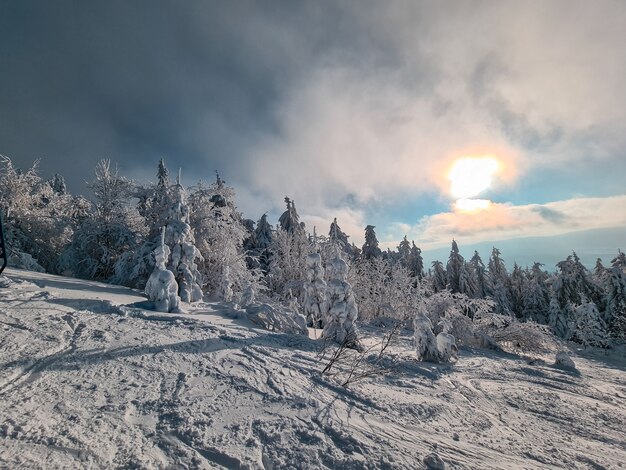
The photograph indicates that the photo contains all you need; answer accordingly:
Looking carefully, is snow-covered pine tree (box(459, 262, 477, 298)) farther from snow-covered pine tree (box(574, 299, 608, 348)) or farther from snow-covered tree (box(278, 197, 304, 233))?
snow-covered tree (box(278, 197, 304, 233))

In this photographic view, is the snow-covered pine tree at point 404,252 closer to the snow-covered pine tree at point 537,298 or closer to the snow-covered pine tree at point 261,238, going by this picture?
the snow-covered pine tree at point 537,298

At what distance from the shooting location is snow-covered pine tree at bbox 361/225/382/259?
4125 centimetres

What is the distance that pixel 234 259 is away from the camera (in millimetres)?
18297

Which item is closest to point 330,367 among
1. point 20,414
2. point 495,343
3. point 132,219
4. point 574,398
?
point 20,414

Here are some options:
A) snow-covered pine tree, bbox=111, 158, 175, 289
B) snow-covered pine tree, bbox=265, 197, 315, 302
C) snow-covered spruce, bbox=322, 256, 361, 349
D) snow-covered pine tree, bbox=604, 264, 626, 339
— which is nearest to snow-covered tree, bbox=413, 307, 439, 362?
snow-covered spruce, bbox=322, 256, 361, 349

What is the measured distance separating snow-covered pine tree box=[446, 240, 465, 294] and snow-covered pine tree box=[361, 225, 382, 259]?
9837mm

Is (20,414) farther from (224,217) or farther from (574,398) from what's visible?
(224,217)

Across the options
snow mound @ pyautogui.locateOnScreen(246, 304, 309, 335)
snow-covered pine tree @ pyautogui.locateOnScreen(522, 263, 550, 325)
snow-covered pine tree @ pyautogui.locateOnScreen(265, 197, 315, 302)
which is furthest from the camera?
snow-covered pine tree @ pyautogui.locateOnScreen(522, 263, 550, 325)

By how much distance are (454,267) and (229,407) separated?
41.5m

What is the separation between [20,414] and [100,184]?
17.1 meters

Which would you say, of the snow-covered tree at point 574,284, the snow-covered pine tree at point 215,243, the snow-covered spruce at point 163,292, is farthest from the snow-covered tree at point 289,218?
the snow-covered tree at point 574,284

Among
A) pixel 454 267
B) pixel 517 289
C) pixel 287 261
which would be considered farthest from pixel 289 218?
pixel 517 289

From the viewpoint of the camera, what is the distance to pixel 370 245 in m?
41.7

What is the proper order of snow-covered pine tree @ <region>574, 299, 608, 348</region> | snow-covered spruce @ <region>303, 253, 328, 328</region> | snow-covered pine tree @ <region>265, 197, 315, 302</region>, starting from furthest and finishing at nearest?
snow-covered pine tree @ <region>265, 197, 315, 302</region> < snow-covered pine tree @ <region>574, 299, 608, 348</region> < snow-covered spruce @ <region>303, 253, 328, 328</region>
